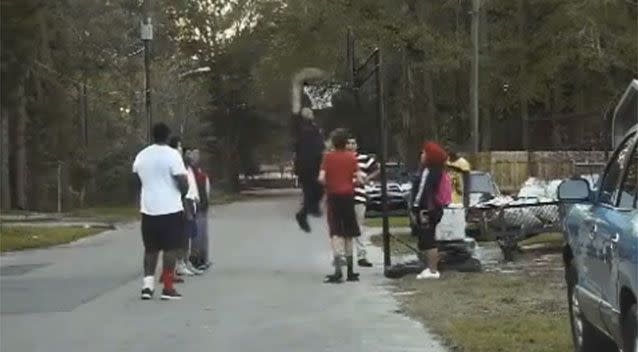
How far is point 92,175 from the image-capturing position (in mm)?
56875

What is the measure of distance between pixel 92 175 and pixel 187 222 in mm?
40438

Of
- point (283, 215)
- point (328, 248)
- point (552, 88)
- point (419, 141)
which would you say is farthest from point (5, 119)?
point (328, 248)

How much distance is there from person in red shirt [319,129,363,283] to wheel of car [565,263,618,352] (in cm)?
636

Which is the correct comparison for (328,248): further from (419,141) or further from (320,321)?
(419,141)

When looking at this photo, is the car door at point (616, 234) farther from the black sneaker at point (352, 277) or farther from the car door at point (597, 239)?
the black sneaker at point (352, 277)

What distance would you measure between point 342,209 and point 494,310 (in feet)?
13.7

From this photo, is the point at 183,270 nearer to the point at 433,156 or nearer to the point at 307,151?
the point at 433,156

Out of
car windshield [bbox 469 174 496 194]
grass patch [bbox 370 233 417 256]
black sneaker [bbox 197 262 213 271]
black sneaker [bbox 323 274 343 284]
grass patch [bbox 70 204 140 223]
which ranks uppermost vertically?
car windshield [bbox 469 174 496 194]

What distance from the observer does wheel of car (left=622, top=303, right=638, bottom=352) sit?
7.22 meters

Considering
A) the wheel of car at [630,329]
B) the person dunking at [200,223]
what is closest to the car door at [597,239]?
the wheel of car at [630,329]

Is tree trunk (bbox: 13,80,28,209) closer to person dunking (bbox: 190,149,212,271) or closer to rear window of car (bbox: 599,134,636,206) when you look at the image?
person dunking (bbox: 190,149,212,271)

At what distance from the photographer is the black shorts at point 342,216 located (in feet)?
54.1

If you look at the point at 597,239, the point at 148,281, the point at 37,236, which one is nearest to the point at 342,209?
the point at 148,281

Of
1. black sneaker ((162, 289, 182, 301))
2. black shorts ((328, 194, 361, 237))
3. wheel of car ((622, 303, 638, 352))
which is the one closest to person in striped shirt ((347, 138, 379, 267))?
black shorts ((328, 194, 361, 237))
